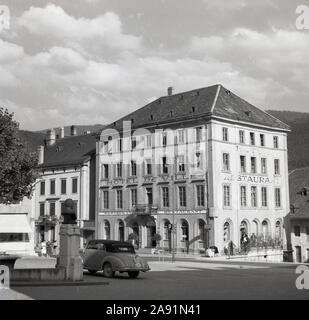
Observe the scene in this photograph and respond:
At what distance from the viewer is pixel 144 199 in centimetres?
6228

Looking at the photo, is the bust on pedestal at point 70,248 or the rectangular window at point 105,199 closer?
the bust on pedestal at point 70,248

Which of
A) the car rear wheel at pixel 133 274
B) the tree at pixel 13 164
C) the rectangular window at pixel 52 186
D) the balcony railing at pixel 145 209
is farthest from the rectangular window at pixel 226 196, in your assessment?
the car rear wheel at pixel 133 274

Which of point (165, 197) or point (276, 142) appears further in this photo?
point (276, 142)

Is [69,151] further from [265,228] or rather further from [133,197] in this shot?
[265,228]

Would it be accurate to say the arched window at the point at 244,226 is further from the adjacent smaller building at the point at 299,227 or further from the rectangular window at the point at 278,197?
the rectangular window at the point at 278,197

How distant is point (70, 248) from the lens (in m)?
22.8

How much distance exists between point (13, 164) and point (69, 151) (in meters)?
35.3

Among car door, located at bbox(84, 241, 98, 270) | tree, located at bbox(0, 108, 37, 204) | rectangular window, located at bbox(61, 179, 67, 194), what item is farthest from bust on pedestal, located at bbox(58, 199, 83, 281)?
rectangular window, located at bbox(61, 179, 67, 194)

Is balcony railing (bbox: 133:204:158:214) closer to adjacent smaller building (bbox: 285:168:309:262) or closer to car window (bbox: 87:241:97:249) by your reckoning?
adjacent smaller building (bbox: 285:168:309:262)

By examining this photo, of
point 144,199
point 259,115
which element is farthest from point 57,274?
point 259,115

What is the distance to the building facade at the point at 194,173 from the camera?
187ft

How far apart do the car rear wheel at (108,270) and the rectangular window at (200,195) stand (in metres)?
31.6

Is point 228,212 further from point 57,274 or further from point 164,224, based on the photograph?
point 57,274

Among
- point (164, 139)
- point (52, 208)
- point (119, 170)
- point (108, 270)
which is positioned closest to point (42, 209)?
point (52, 208)
